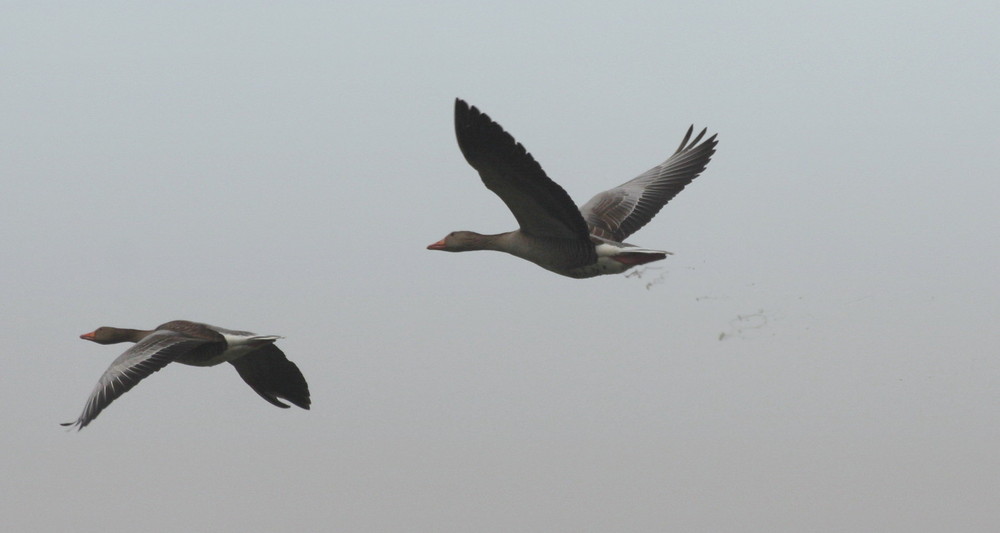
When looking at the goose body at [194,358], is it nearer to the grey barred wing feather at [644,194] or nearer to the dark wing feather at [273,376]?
the dark wing feather at [273,376]

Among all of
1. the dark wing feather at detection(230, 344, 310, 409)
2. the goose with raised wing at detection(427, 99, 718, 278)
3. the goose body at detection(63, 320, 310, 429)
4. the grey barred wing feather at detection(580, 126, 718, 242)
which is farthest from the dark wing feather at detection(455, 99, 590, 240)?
the dark wing feather at detection(230, 344, 310, 409)

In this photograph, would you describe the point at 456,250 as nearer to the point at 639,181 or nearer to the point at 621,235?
the point at 621,235

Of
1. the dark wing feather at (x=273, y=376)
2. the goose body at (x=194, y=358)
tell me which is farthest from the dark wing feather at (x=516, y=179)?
the dark wing feather at (x=273, y=376)

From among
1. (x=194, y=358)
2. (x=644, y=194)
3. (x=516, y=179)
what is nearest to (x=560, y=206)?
(x=516, y=179)

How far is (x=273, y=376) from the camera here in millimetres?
12023

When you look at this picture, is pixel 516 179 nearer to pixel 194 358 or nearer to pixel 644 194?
pixel 644 194

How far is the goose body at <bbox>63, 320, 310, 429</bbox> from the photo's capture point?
31.0ft

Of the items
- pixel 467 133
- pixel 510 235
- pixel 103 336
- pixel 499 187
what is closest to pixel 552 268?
pixel 510 235

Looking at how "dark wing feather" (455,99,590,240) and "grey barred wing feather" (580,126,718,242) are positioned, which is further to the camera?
"grey barred wing feather" (580,126,718,242)

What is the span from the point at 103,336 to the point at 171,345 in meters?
2.10

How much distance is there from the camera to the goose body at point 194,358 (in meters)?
9.46

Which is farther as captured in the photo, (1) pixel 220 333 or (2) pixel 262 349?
(2) pixel 262 349

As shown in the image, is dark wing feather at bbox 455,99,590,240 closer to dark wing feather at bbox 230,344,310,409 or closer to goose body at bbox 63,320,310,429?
goose body at bbox 63,320,310,429

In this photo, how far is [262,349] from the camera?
11.7 meters
